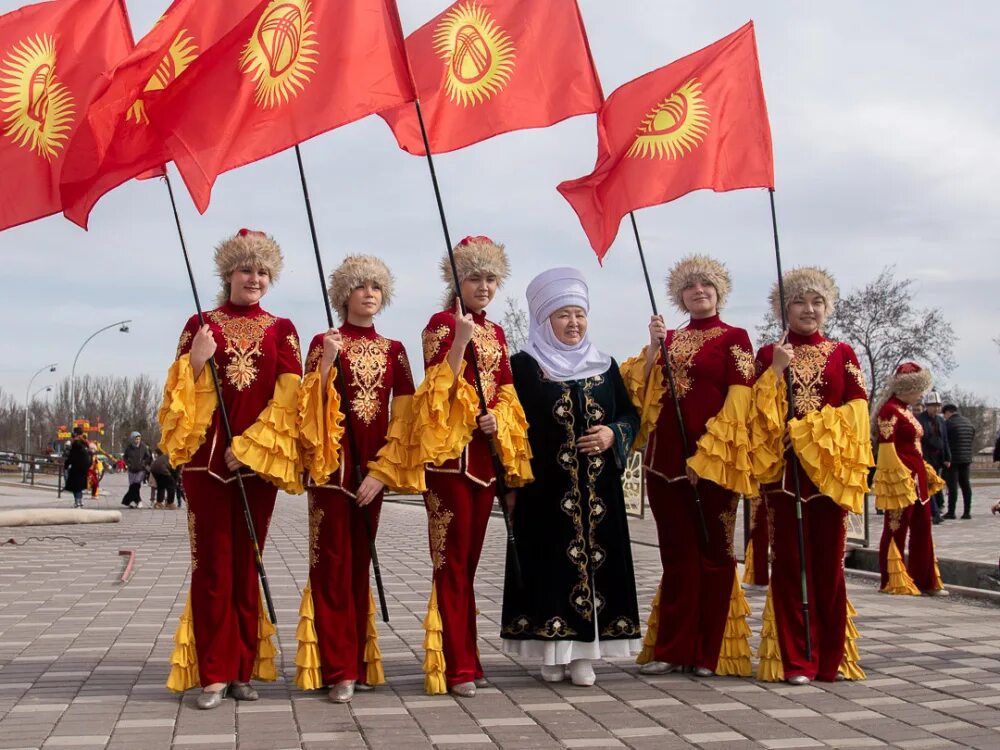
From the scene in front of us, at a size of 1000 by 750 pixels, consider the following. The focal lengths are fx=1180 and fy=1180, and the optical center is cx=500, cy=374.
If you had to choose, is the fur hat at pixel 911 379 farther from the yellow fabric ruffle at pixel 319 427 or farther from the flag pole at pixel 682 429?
the yellow fabric ruffle at pixel 319 427

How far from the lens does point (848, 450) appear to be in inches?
252

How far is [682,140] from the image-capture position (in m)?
7.26

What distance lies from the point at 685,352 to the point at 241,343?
2.49m

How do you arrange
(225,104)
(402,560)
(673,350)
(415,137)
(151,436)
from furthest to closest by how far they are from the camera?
(151,436) < (402,560) < (415,137) < (673,350) < (225,104)

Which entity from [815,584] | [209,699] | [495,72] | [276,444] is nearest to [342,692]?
[209,699]

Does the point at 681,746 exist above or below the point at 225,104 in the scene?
below

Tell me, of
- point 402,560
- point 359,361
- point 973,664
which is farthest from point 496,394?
point 402,560

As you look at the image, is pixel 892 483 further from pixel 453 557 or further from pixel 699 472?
pixel 453 557

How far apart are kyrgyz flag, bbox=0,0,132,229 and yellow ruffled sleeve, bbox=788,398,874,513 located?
4257 millimetres

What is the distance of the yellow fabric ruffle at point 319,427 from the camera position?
5.89m

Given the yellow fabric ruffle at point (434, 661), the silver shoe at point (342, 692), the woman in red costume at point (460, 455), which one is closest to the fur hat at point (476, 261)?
the woman in red costume at point (460, 455)

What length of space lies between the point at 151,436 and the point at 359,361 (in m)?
96.6

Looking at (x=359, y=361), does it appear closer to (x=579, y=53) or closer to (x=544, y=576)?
(x=544, y=576)

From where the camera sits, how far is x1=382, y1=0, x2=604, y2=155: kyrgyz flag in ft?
24.2
